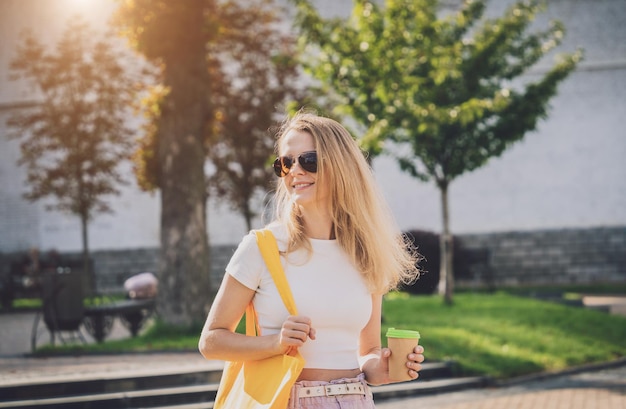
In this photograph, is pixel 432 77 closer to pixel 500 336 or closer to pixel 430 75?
pixel 430 75

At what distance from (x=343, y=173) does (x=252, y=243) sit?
1.29 ft

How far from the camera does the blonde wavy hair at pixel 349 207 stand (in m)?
2.97

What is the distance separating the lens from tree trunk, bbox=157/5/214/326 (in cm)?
1282

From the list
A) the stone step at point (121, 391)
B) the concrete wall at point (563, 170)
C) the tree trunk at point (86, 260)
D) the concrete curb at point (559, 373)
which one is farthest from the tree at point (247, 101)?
the stone step at point (121, 391)

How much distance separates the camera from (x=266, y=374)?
273cm

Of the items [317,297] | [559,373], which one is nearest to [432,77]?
[559,373]

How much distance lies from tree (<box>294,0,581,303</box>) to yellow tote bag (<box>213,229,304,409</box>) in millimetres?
10378

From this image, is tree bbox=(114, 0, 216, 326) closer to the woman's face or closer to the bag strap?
the woman's face

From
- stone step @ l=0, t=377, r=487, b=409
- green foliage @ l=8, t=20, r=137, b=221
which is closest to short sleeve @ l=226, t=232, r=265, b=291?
stone step @ l=0, t=377, r=487, b=409

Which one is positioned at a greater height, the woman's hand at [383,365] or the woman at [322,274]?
the woman at [322,274]

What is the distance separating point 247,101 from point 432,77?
24.5 feet

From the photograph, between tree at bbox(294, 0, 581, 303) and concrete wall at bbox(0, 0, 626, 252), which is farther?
concrete wall at bbox(0, 0, 626, 252)

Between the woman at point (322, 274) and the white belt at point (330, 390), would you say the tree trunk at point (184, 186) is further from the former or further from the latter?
the white belt at point (330, 390)

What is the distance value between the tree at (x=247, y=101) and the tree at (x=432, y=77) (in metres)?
5.12
